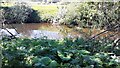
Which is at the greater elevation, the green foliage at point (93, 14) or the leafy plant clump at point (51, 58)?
the leafy plant clump at point (51, 58)

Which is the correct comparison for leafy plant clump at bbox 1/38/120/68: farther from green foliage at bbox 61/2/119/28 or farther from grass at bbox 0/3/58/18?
grass at bbox 0/3/58/18

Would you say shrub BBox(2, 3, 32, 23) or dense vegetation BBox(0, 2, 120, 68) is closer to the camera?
dense vegetation BBox(0, 2, 120, 68)

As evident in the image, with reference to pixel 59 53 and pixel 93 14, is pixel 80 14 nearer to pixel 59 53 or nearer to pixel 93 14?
pixel 93 14

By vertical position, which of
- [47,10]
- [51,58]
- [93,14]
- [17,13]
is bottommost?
[47,10]

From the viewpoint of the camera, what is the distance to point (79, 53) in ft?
11.4

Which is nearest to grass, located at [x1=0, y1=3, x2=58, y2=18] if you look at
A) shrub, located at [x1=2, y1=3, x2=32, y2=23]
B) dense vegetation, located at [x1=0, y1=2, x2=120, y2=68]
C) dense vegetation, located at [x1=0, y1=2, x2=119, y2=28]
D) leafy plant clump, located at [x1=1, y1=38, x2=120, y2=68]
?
dense vegetation, located at [x1=0, y1=2, x2=119, y2=28]

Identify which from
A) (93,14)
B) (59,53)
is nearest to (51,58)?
(59,53)

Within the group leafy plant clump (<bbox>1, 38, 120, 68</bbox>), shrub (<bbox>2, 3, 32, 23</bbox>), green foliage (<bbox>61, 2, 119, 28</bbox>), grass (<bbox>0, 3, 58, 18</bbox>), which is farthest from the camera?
grass (<bbox>0, 3, 58, 18</bbox>)

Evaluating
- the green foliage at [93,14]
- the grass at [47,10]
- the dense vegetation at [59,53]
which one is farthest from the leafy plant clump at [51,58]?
the grass at [47,10]

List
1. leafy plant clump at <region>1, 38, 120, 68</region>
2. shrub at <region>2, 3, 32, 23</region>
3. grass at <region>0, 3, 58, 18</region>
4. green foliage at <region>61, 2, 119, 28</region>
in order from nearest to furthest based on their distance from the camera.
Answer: leafy plant clump at <region>1, 38, 120, 68</region>, green foliage at <region>61, 2, 119, 28</region>, shrub at <region>2, 3, 32, 23</region>, grass at <region>0, 3, 58, 18</region>

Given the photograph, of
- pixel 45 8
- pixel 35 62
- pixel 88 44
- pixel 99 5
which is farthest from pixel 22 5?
pixel 35 62

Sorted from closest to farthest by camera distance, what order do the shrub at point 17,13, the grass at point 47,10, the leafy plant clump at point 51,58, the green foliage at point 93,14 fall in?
the leafy plant clump at point 51,58 → the green foliage at point 93,14 → the shrub at point 17,13 → the grass at point 47,10

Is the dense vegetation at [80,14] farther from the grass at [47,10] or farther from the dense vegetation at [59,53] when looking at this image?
the dense vegetation at [59,53]

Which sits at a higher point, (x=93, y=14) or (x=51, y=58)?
(x=51, y=58)
